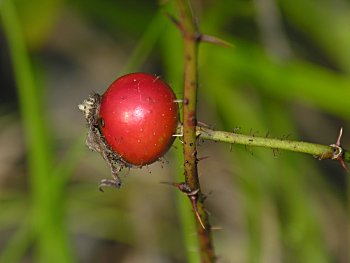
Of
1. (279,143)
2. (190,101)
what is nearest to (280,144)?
(279,143)

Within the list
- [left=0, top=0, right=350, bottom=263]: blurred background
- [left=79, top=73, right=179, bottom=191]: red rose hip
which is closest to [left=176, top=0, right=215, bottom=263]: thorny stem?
[left=79, top=73, right=179, bottom=191]: red rose hip

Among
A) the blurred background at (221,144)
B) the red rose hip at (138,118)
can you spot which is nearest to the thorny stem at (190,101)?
the red rose hip at (138,118)

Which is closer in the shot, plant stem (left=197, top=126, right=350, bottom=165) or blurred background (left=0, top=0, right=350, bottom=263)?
plant stem (left=197, top=126, right=350, bottom=165)

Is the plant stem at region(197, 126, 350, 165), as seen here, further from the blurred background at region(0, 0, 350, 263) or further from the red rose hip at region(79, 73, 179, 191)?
the blurred background at region(0, 0, 350, 263)

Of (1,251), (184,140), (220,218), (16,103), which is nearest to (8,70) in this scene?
(16,103)

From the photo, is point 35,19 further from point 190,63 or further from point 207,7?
point 190,63
